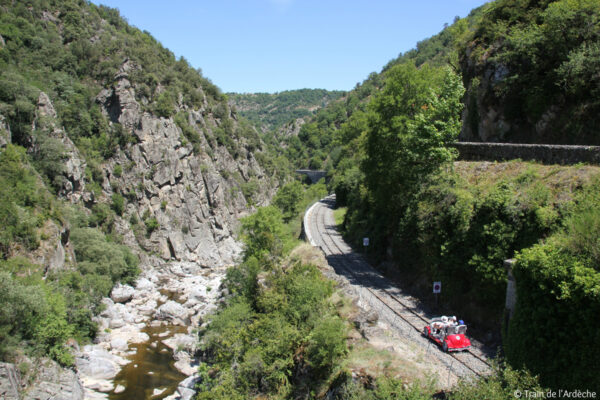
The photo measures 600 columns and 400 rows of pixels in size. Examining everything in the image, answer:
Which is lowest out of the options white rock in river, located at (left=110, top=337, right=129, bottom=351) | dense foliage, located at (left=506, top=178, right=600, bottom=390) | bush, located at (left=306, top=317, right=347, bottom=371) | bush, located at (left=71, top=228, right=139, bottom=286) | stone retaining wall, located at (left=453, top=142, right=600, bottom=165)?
white rock in river, located at (left=110, top=337, right=129, bottom=351)

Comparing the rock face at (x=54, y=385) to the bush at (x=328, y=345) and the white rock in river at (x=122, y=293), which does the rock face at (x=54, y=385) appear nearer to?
the bush at (x=328, y=345)

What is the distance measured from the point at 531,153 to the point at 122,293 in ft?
108

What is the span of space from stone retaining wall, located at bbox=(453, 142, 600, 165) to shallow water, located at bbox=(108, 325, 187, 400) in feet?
66.9

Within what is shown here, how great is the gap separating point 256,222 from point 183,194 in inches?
1122

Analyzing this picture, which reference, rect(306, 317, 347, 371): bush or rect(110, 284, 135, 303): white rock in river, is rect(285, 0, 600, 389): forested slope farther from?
rect(110, 284, 135, 303): white rock in river

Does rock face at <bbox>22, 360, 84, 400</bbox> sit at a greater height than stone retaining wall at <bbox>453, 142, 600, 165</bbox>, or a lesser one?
lesser

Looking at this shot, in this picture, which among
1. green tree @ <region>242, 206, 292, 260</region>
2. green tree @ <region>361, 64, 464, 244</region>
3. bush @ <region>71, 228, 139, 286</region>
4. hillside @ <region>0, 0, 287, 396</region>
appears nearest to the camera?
green tree @ <region>361, 64, 464, 244</region>

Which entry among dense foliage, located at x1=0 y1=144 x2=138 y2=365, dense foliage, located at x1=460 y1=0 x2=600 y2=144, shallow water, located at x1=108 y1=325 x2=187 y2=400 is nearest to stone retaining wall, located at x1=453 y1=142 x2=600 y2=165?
dense foliage, located at x1=460 y1=0 x2=600 y2=144

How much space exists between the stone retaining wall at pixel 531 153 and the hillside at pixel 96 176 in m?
23.5

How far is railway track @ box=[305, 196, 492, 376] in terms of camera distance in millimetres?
11875

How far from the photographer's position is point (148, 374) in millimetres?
22188

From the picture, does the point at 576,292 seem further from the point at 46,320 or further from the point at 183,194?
the point at 183,194

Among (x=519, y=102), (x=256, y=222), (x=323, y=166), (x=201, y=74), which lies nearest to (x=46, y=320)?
(x=256, y=222)

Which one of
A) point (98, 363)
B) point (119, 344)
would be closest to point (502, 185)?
point (98, 363)
